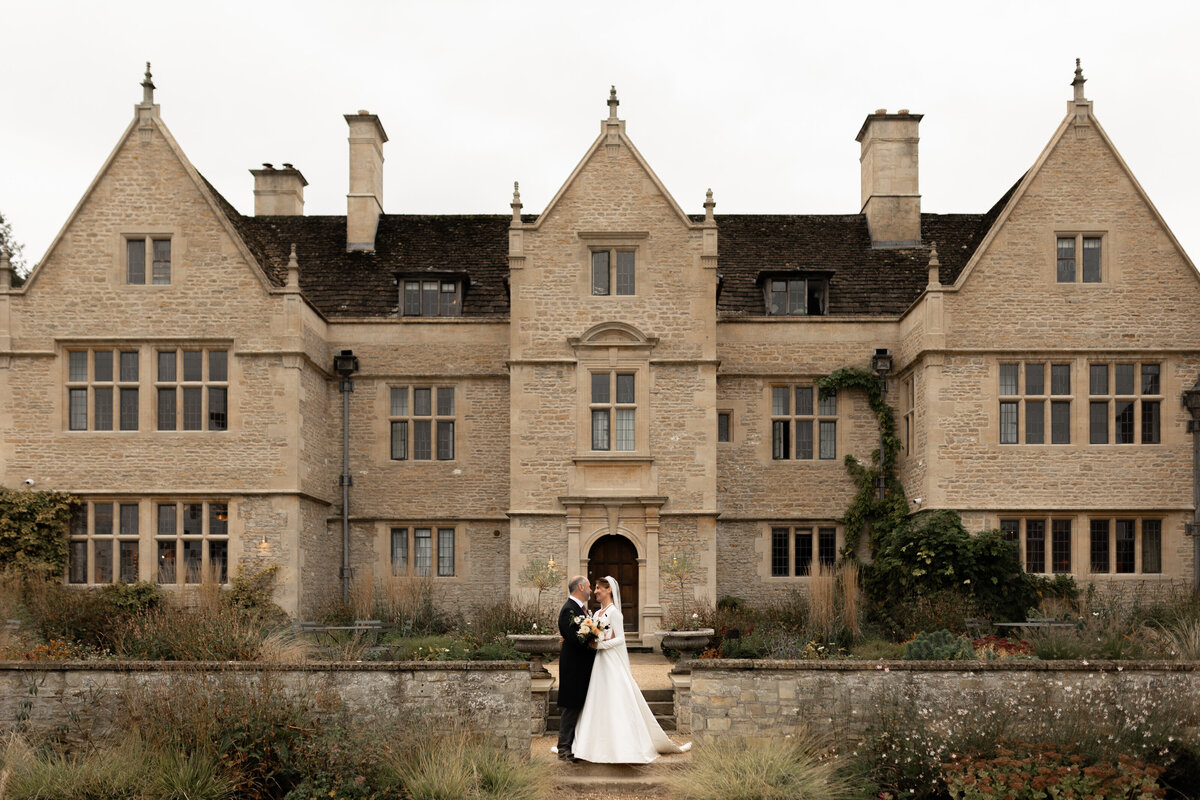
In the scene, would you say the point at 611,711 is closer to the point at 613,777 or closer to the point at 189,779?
the point at 613,777

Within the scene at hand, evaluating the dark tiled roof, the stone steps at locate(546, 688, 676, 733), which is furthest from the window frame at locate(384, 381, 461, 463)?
the stone steps at locate(546, 688, 676, 733)

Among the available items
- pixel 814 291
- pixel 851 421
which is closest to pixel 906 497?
pixel 851 421

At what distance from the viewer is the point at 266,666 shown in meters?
13.6

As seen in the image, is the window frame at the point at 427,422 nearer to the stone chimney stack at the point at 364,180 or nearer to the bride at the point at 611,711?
the stone chimney stack at the point at 364,180

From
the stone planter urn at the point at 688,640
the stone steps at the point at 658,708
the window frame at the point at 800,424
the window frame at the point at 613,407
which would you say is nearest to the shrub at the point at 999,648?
the stone planter urn at the point at 688,640

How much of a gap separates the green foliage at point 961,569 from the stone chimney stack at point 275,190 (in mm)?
17697

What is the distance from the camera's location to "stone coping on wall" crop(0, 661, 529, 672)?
13.6 meters

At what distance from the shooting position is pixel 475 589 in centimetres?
2450

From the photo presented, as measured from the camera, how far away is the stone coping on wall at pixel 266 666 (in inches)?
535

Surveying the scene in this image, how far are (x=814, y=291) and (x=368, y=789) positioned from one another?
15.9 metres

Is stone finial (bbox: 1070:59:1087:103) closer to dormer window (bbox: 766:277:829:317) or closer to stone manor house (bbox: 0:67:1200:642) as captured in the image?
stone manor house (bbox: 0:67:1200:642)

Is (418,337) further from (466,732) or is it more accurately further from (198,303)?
(466,732)

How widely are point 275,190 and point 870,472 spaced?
1653cm

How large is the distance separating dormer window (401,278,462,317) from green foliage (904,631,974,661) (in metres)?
12.6
